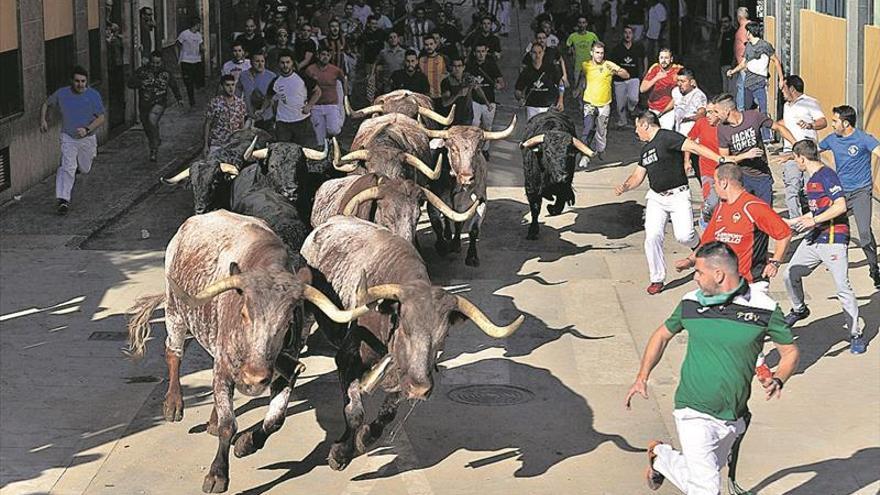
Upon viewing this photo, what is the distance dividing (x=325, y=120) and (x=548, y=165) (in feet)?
15.8

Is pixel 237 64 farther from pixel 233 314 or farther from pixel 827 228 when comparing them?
pixel 233 314

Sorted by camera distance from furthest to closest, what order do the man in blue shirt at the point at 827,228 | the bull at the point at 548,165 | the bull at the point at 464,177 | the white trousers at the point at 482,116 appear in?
the white trousers at the point at 482,116 → the bull at the point at 548,165 → the bull at the point at 464,177 → the man in blue shirt at the point at 827,228

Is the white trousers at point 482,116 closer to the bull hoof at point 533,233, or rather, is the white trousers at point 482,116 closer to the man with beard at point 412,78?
the man with beard at point 412,78

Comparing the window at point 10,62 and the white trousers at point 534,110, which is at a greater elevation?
the window at point 10,62

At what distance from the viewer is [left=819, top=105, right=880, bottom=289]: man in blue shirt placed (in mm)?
15680

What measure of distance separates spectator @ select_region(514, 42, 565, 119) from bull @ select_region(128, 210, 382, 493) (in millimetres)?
10461

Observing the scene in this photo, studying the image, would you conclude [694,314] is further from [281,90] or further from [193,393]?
[281,90]

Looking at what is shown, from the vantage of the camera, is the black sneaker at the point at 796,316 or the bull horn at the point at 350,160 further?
the bull horn at the point at 350,160

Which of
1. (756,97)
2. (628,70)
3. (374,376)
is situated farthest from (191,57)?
(374,376)

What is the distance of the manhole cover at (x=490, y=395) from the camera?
13.4 m

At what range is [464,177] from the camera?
1808cm

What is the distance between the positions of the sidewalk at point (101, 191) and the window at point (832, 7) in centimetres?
1021

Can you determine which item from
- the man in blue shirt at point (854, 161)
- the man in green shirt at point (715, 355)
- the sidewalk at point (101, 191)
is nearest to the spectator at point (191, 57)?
the sidewalk at point (101, 191)

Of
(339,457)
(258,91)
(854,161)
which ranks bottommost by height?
(339,457)
